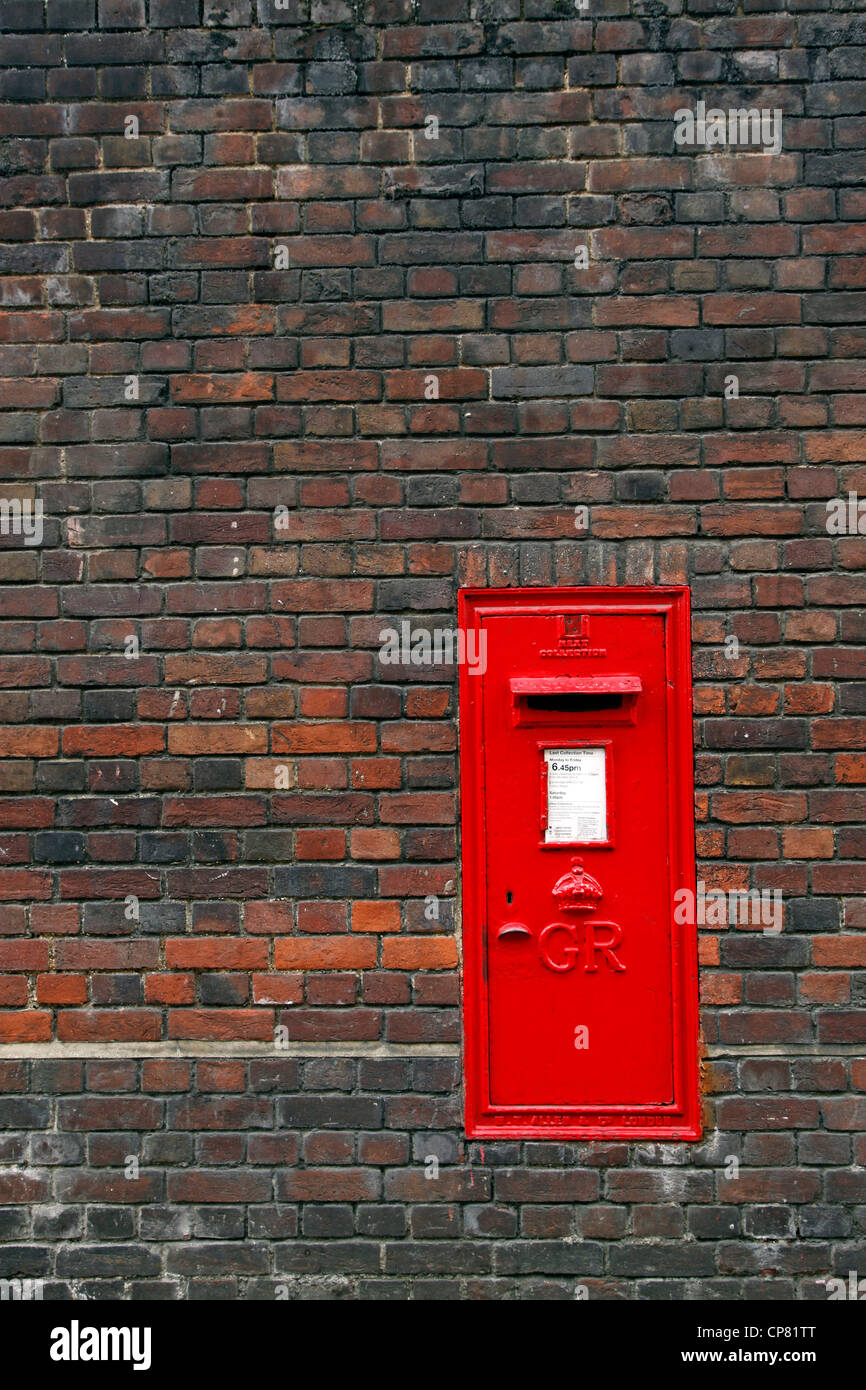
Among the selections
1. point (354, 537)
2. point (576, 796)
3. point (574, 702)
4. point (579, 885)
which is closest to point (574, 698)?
point (574, 702)

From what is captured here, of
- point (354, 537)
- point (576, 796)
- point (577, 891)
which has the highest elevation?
point (354, 537)

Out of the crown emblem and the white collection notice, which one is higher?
the white collection notice

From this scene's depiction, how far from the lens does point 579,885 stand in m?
2.55

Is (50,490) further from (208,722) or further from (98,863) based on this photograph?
(98,863)

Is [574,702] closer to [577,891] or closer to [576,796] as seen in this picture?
[576,796]

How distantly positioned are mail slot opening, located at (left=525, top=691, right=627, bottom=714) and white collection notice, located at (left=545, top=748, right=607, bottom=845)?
0.39ft

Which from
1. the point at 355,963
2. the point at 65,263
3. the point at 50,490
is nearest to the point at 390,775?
the point at 355,963

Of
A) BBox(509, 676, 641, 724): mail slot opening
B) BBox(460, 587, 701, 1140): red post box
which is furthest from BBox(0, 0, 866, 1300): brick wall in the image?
BBox(509, 676, 641, 724): mail slot opening

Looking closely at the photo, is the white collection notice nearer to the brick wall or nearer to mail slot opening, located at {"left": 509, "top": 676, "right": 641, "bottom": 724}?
mail slot opening, located at {"left": 509, "top": 676, "right": 641, "bottom": 724}

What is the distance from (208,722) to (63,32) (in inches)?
81.3

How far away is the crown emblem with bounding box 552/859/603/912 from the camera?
2.55 m

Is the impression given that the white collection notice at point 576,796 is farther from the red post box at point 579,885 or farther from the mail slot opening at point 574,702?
the mail slot opening at point 574,702

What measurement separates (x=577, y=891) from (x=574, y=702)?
0.53 metres

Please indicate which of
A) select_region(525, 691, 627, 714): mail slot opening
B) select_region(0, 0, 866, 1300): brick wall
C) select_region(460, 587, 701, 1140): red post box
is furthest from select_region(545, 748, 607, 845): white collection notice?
select_region(0, 0, 866, 1300): brick wall
